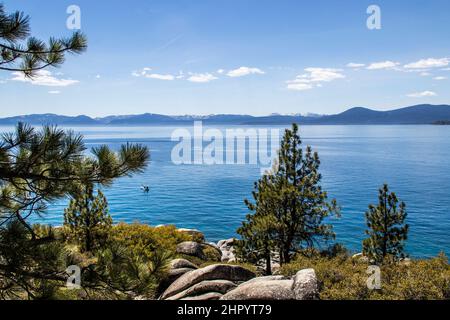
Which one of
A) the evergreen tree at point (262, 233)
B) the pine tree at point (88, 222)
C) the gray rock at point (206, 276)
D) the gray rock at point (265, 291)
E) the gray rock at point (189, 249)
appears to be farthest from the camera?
the gray rock at point (189, 249)

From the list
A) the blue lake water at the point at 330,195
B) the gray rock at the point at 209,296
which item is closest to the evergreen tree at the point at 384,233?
the gray rock at the point at 209,296

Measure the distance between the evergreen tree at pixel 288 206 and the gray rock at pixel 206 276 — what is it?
6373 mm

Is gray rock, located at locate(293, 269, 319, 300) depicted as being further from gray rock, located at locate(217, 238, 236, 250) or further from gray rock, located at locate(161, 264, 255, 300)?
gray rock, located at locate(217, 238, 236, 250)

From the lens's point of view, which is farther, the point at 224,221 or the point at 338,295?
the point at 224,221

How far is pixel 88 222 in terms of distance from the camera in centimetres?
2548

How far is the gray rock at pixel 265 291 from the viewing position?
11.3 meters

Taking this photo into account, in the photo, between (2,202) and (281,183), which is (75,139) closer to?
(2,202)

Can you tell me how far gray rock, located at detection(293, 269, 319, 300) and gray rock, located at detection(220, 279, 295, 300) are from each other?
0.60 feet

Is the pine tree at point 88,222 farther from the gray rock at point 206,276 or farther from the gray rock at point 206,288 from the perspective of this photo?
the gray rock at point 206,288

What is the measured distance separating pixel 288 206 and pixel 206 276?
9.34 m

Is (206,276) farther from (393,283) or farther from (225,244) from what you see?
(225,244)
